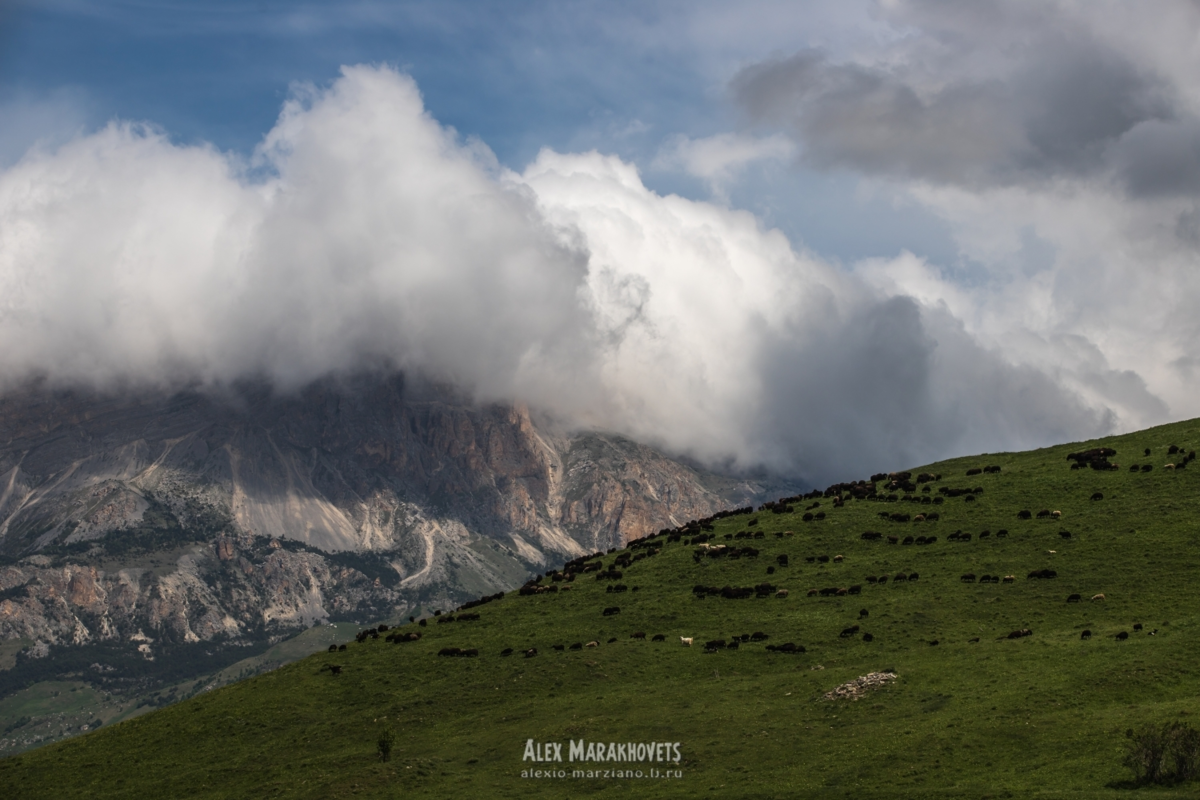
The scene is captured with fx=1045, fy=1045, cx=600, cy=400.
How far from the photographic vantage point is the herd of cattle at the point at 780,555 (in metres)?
102

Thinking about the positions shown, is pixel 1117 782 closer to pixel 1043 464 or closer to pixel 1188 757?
pixel 1188 757

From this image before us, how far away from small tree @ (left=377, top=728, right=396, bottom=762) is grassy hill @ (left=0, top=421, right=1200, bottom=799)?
1.69 meters

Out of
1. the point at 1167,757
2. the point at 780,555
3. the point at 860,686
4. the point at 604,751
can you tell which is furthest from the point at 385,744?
the point at 1167,757

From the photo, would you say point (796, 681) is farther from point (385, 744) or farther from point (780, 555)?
point (385, 744)

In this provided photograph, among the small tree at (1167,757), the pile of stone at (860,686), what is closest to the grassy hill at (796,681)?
the pile of stone at (860,686)

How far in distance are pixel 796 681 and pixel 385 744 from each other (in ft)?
114

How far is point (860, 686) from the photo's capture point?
84.6 meters

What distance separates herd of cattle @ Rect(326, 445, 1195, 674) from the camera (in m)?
102

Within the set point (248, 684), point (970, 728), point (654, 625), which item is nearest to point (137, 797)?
point (248, 684)

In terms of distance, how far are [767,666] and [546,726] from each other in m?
21.1

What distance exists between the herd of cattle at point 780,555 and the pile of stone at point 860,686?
1043 cm

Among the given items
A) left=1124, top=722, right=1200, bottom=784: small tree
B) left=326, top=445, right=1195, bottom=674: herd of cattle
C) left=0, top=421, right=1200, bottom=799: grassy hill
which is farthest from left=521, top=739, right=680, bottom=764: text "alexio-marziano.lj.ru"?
left=1124, top=722, right=1200, bottom=784: small tree

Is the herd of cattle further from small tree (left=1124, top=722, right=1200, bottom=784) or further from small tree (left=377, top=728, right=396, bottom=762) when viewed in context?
small tree (left=1124, top=722, right=1200, bottom=784)

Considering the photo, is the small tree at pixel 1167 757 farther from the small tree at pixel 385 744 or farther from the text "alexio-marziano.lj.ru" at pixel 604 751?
the small tree at pixel 385 744
